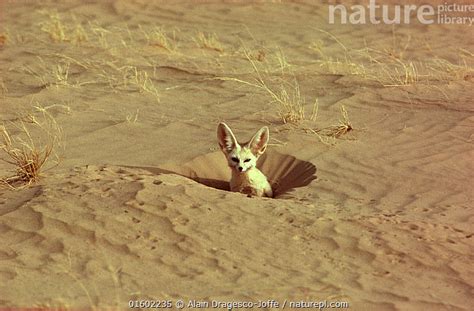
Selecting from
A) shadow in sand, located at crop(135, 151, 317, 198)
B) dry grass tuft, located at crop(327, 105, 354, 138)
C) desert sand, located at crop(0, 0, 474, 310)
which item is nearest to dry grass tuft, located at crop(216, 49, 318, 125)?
desert sand, located at crop(0, 0, 474, 310)

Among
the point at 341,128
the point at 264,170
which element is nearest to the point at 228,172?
the point at 264,170

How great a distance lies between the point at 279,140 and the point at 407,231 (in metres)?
2.50

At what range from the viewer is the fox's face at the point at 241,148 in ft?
25.1

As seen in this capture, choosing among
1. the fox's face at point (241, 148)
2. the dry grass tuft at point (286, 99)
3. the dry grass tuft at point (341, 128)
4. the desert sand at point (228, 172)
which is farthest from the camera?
the dry grass tuft at point (286, 99)

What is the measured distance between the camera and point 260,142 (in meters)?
7.80

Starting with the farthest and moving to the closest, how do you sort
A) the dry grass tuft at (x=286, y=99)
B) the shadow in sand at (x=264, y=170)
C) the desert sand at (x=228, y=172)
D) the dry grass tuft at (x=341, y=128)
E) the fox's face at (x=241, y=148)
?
the dry grass tuft at (x=286, y=99)
the dry grass tuft at (x=341, y=128)
the shadow in sand at (x=264, y=170)
the fox's face at (x=241, y=148)
the desert sand at (x=228, y=172)

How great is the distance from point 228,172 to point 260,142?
0.93 meters

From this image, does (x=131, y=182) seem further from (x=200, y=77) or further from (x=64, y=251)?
(x=200, y=77)

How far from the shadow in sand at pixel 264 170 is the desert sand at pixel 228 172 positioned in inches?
0.8

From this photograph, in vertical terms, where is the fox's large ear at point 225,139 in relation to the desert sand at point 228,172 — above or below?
above

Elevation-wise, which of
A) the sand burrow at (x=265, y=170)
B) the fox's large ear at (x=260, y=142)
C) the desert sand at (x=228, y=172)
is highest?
the fox's large ear at (x=260, y=142)

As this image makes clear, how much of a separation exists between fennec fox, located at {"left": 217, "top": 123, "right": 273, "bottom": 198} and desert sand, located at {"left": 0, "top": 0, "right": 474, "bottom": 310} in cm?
34

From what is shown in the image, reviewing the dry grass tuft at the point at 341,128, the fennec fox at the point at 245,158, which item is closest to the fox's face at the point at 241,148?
the fennec fox at the point at 245,158

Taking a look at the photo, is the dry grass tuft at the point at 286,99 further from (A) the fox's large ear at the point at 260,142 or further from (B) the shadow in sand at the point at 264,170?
(A) the fox's large ear at the point at 260,142
